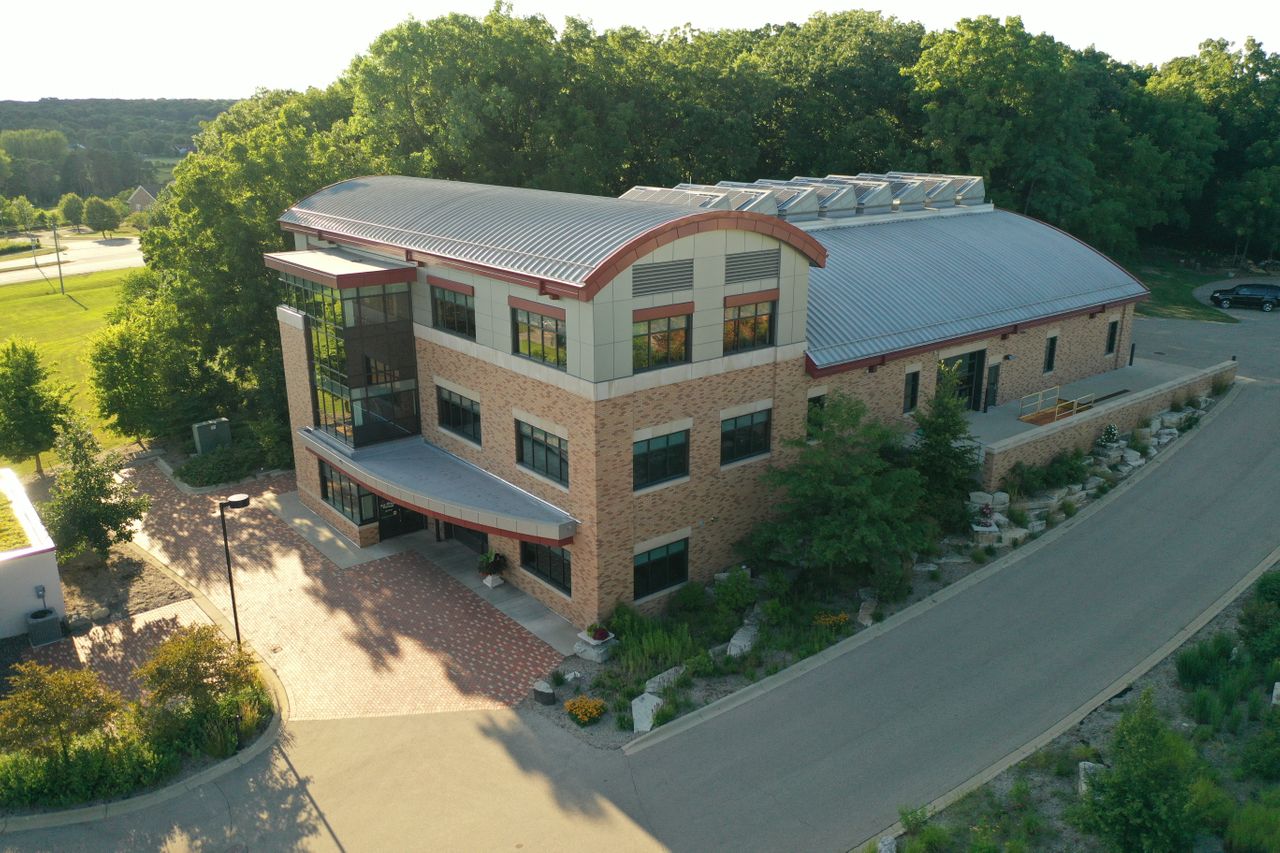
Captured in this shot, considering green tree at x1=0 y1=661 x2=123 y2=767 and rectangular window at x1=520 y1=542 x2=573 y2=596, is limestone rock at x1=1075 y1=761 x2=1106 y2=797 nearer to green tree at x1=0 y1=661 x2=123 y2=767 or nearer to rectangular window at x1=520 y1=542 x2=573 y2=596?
rectangular window at x1=520 y1=542 x2=573 y2=596

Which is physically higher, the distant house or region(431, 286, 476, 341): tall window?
region(431, 286, 476, 341): tall window

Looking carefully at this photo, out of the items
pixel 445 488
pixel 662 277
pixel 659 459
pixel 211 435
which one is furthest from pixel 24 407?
pixel 662 277

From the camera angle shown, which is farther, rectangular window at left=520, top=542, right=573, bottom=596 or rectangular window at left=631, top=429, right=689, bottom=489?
rectangular window at left=520, top=542, right=573, bottom=596

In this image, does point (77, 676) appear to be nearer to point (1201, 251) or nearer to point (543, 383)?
point (543, 383)

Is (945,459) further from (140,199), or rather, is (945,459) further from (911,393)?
(140,199)

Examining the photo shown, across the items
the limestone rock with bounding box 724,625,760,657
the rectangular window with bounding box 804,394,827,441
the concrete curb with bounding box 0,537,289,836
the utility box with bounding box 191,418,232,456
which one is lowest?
the concrete curb with bounding box 0,537,289,836

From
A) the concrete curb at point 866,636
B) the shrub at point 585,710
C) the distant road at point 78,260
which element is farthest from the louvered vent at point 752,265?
the distant road at point 78,260

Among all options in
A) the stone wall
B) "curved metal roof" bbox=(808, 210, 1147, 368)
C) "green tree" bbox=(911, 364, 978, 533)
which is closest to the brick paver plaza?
"green tree" bbox=(911, 364, 978, 533)
